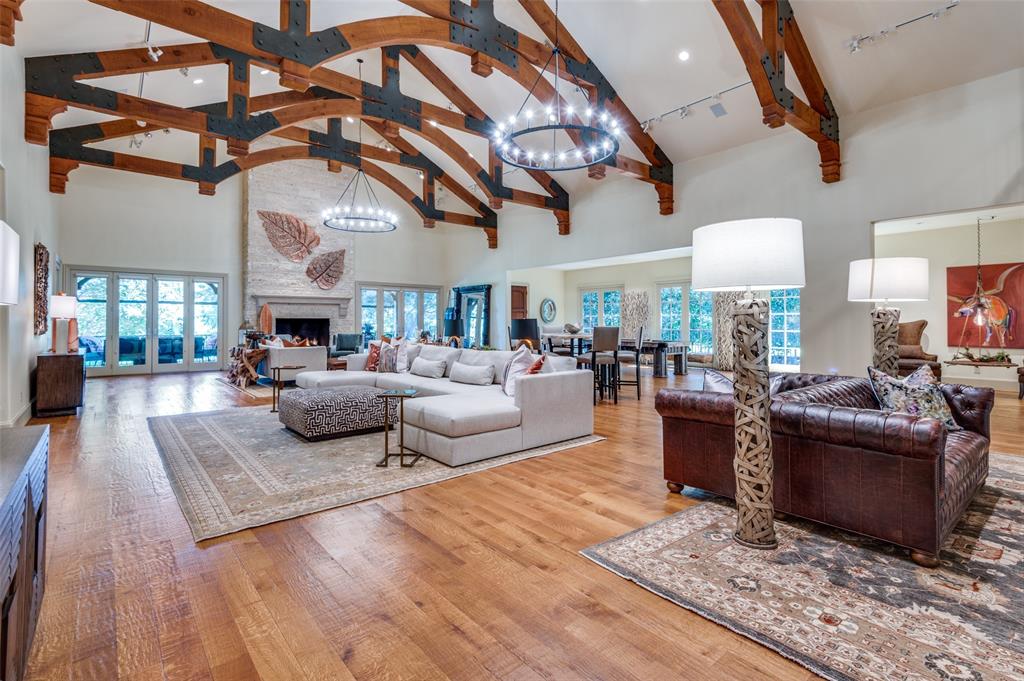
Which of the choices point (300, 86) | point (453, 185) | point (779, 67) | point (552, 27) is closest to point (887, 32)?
point (779, 67)

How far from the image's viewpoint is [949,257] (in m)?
Result: 8.59

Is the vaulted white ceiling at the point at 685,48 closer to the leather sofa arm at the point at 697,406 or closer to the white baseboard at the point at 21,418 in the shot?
the white baseboard at the point at 21,418

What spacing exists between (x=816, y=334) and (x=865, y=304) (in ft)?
2.26

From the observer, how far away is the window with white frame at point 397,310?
42.3 ft

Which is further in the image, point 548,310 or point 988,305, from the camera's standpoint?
point 548,310

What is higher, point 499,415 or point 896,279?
point 896,279

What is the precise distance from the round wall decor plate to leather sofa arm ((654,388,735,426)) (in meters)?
10.0

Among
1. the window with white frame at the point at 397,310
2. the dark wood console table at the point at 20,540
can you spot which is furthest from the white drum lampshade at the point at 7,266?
the window with white frame at the point at 397,310

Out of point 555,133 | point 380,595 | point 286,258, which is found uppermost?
point 555,133

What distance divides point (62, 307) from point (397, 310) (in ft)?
24.6

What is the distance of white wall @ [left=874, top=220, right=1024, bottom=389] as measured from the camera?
26.3 feet

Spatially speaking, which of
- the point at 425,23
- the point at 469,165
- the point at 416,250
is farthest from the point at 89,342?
the point at 425,23

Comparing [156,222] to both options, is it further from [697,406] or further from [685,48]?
[697,406]

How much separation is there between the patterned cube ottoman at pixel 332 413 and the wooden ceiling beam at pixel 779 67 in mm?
4971
